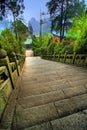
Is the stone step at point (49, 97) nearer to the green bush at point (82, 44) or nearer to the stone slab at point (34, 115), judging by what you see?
the stone slab at point (34, 115)

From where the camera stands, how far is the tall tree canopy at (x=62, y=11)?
19923 millimetres

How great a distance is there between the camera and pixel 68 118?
205 cm

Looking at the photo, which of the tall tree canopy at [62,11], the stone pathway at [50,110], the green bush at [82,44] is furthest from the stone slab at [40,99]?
the tall tree canopy at [62,11]

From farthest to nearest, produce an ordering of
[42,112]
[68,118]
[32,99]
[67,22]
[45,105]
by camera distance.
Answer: [67,22]
[32,99]
[45,105]
[42,112]
[68,118]

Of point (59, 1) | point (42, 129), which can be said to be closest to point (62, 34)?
point (59, 1)

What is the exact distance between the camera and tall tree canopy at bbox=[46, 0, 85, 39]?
19.9 meters

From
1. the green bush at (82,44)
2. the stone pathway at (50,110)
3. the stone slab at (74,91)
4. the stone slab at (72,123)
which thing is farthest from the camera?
the green bush at (82,44)

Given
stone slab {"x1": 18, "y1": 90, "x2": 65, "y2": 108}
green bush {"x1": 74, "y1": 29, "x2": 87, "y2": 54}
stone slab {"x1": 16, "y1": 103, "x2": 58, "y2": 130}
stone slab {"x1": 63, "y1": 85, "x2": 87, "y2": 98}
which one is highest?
green bush {"x1": 74, "y1": 29, "x2": 87, "y2": 54}

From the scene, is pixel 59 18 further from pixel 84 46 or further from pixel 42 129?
pixel 42 129

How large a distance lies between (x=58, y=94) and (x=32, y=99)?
581 mm

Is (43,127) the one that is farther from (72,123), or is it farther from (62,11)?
(62,11)

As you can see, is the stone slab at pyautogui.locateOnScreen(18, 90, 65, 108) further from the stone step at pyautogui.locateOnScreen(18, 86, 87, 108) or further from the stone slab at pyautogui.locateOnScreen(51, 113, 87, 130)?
the stone slab at pyautogui.locateOnScreen(51, 113, 87, 130)

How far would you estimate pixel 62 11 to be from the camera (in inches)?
784

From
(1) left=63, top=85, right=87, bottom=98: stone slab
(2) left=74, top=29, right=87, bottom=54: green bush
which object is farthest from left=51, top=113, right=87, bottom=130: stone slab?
(2) left=74, top=29, right=87, bottom=54: green bush
